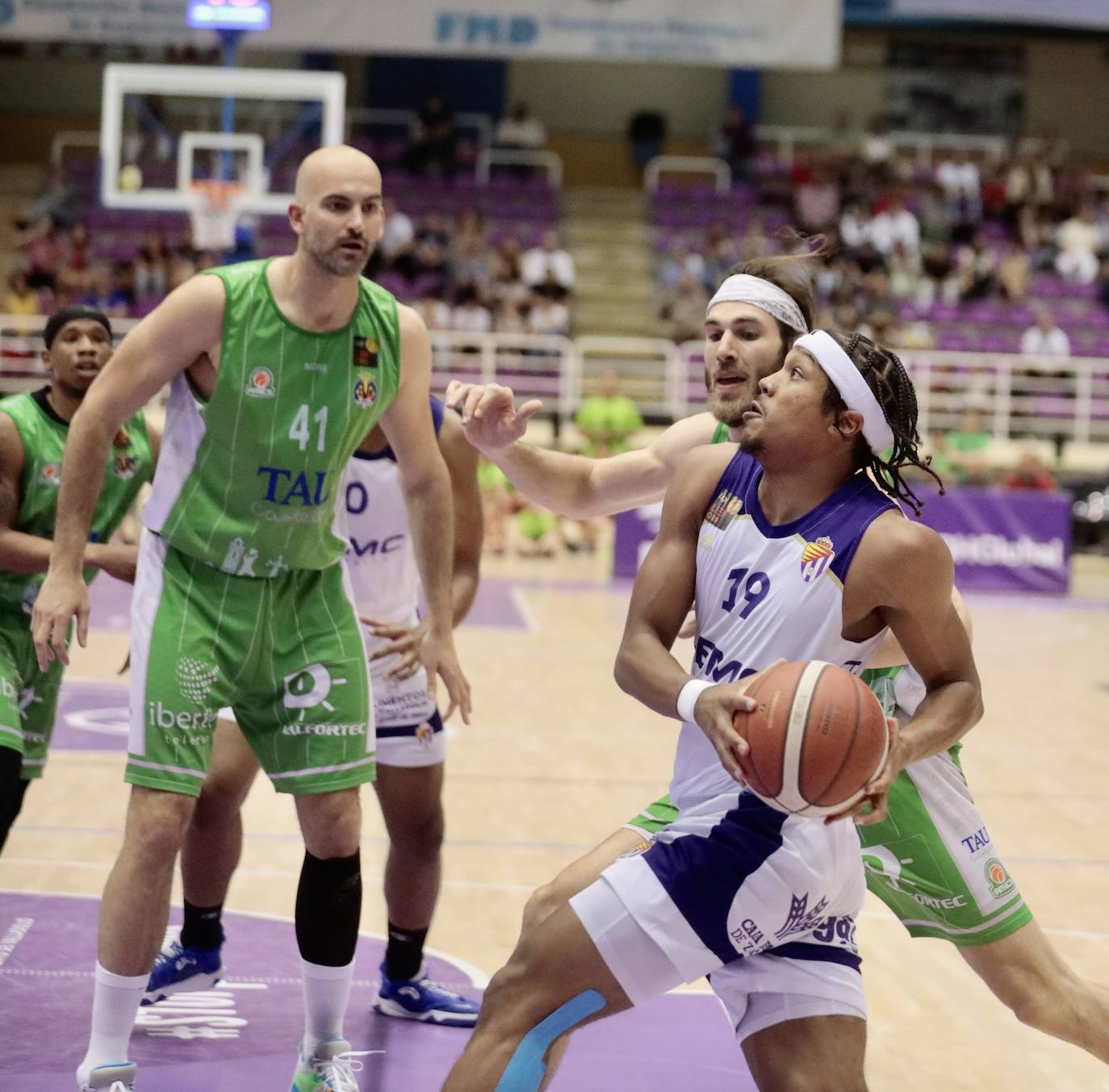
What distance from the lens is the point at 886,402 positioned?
341cm

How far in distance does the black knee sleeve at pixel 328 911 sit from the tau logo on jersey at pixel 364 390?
44.2 inches

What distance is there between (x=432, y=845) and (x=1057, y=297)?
2106cm

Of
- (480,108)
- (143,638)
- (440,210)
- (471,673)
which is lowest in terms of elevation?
(471,673)

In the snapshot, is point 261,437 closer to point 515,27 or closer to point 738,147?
point 515,27

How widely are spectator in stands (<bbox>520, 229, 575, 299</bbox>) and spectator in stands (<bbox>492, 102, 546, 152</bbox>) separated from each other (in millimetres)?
4058

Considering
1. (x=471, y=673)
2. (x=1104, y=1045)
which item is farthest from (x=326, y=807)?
(x=471, y=673)

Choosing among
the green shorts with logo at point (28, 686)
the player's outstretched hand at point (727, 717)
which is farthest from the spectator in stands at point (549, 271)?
the player's outstretched hand at point (727, 717)

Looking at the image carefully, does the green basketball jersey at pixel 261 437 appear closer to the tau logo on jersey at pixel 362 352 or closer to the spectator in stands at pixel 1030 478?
the tau logo on jersey at pixel 362 352

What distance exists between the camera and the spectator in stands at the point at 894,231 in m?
24.1

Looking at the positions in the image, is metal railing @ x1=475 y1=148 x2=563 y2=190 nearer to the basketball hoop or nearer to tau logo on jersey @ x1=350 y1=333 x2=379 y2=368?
the basketball hoop

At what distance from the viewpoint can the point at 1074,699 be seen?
10.9 metres

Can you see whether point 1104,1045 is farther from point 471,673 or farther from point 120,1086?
point 471,673

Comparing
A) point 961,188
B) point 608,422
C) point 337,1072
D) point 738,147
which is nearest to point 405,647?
point 337,1072

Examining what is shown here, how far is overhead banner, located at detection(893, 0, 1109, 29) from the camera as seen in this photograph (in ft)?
71.1
